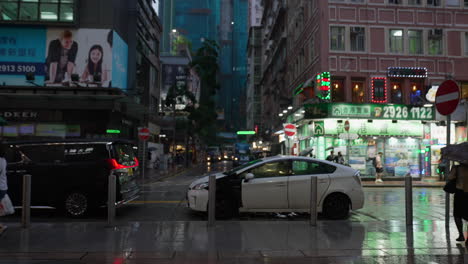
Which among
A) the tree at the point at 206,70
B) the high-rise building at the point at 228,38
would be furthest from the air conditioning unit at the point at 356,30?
the high-rise building at the point at 228,38

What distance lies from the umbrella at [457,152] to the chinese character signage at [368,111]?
1804 centimetres

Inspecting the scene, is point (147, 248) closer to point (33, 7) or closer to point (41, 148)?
point (41, 148)

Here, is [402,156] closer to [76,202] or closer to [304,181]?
[304,181]

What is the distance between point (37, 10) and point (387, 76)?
24.9m

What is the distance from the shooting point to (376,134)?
83.7ft

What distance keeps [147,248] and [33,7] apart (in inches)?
1067

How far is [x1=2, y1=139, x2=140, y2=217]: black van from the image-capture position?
380 inches

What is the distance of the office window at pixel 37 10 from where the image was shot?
2775 centimetres

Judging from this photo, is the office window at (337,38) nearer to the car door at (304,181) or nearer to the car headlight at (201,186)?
the car door at (304,181)

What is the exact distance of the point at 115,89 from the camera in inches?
1088

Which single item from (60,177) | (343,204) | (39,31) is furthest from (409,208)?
(39,31)

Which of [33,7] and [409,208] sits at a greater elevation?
[33,7]

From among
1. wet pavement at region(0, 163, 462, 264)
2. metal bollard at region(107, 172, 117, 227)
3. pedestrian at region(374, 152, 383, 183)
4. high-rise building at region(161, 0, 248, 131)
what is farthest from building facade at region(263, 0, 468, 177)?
high-rise building at region(161, 0, 248, 131)

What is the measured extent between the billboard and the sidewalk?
21.6 meters
